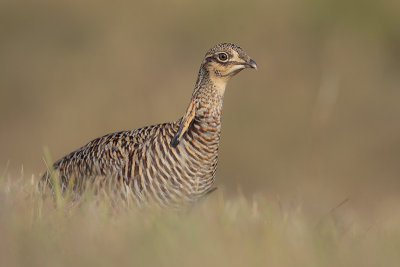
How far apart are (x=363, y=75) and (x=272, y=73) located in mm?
1666

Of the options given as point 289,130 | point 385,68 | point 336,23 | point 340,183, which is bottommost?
point 340,183

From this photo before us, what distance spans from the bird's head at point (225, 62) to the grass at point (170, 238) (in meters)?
1.35

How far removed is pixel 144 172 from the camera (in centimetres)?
480

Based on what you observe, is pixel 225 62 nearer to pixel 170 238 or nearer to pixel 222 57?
pixel 222 57

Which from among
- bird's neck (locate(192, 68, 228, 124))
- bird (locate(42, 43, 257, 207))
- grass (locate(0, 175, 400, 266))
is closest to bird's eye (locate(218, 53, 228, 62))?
bird (locate(42, 43, 257, 207))

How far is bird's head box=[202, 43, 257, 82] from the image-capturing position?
5242mm

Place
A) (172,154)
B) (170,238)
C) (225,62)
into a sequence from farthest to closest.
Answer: (225,62) < (172,154) < (170,238)

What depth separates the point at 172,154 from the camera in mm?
4922

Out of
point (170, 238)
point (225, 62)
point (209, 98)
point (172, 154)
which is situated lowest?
point (170, 238)

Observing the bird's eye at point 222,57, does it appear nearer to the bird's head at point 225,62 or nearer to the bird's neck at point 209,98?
the bird's head at point 225,62

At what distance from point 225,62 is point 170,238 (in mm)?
2173

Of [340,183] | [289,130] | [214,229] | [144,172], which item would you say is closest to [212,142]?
[144,172]

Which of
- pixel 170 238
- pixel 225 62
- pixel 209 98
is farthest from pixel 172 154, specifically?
pixel 170 238

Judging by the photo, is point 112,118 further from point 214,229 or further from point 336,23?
point 214,229
